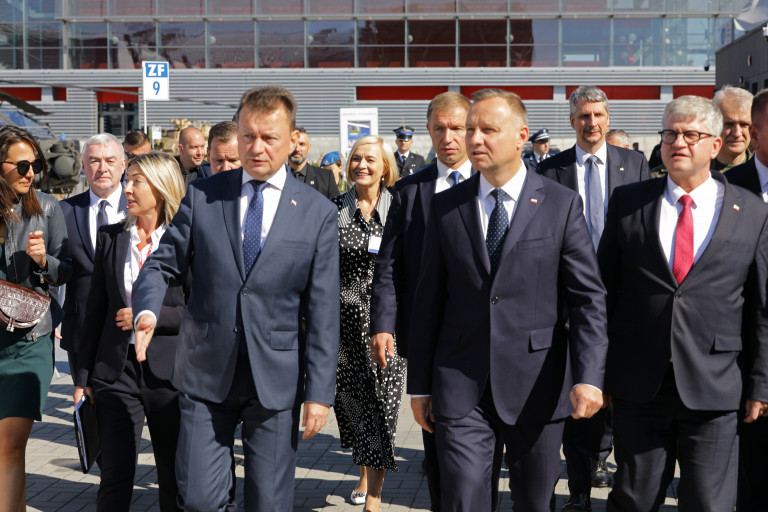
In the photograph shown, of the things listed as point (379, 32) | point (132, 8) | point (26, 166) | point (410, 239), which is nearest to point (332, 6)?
point (379, 32)

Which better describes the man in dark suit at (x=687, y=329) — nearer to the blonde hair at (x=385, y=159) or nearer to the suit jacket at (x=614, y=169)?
the suit jacket at (x=614, y=169)

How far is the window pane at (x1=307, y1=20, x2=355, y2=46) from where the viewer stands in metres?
37.8

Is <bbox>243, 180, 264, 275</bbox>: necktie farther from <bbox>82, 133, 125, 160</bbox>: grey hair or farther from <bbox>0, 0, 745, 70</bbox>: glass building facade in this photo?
<bbox>0, 0, 745, 70</bbox>: glass building facade

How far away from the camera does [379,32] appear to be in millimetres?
38000

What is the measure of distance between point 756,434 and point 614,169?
6.43ft

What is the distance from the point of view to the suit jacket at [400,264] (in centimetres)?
480

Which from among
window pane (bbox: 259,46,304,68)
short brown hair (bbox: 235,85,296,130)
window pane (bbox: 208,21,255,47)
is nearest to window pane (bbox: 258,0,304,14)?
window pane (bbox: 208,21,255,47)

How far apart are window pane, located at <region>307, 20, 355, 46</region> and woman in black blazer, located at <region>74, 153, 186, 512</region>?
3404 cm

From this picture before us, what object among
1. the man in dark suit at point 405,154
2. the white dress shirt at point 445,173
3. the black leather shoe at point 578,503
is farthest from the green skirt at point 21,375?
the man in dark suit at point 405,154

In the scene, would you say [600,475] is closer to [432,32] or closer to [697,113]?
[697,113]

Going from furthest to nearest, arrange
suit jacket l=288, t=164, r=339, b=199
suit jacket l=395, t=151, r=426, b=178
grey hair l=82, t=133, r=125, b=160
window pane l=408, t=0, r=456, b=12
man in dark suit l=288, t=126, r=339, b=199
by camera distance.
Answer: window pane l=408, t=0, r=456, b=12 → suit jacket l=395, t=151, r=426, b=178 → suit jacket l=288, t=164, r=339, b=199 → man in dark suit l=288, t=126, r=339, b=199 → grey hair l=82, t=133, r=125, b=160

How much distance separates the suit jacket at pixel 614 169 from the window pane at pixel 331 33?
108 feet

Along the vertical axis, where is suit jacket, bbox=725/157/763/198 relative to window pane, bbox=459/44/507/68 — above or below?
below

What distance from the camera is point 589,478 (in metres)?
5.63
